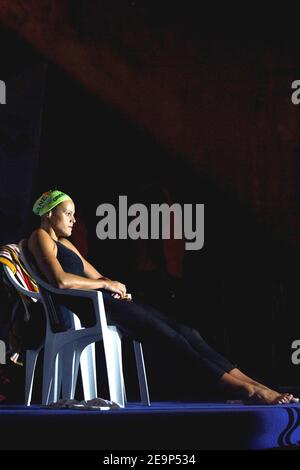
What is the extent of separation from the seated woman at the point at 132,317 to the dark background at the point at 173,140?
1988 mm

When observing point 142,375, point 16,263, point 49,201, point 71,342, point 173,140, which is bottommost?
point 142,375

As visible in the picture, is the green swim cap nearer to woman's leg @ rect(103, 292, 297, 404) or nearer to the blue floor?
woman's leg @ rect(103, 292, 297, 404)

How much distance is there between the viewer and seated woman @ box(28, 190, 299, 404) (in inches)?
159

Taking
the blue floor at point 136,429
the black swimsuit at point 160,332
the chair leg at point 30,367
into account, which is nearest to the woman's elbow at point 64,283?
the black swimsuit at point 160,332

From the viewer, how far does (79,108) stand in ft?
22.3

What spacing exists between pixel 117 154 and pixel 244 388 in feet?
10.2

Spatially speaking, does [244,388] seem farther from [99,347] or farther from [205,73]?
[205,73]

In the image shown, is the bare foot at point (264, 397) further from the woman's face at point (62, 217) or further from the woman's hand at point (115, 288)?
the woman's face at point (62, 217)

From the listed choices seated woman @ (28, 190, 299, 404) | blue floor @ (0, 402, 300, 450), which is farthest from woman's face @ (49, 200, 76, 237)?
blue floor @ (0, 402, 300, 450)

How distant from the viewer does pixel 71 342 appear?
13.6 ft

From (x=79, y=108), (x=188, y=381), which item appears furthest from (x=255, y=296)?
(x=79, y=108)

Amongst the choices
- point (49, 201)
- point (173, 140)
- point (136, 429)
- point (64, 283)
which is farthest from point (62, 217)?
point (173, 140)

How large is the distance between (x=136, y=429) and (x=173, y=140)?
338 centimetres

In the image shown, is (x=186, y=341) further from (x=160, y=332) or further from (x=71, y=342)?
(x=71, y=342)
